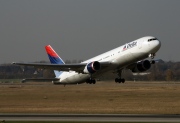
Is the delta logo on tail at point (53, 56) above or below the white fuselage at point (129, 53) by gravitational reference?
above

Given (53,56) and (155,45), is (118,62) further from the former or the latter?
(53,56)

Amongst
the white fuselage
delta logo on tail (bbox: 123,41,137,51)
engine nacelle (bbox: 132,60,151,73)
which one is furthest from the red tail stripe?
delta logo on tail (bbox: 123,41,137,51)

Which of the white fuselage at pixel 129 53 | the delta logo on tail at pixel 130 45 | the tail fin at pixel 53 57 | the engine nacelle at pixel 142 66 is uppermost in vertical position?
the tail fin at pixel 53 57

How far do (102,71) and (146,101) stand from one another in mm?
8790

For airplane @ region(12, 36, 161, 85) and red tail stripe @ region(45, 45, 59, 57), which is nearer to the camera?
airplane @ region(12, 36, 161, 85)

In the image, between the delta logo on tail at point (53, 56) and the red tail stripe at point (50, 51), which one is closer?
the delta logo on tail at point (53, 56)

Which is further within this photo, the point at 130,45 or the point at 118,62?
the point at 118,62

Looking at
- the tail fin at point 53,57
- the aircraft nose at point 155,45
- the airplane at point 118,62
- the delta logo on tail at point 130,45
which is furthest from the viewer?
the tail fin at point 53,57

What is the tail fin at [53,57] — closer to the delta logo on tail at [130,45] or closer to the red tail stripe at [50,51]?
the red tail stripe at [50,51]

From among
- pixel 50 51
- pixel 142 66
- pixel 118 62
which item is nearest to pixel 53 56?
pixel 50 51

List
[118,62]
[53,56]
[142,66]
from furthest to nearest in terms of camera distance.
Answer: [53,56] < [142,66] < [118,62]

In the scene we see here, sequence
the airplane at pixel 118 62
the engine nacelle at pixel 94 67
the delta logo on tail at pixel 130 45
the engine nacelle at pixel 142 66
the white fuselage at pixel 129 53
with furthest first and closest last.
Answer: the engine nacelle at pixel 142 66
the engine nacelle at pixel 94 67
the delta logo on tail at pixel 130 45
the airplane at pixel 118 62
the white fuselage at pixel 129 53

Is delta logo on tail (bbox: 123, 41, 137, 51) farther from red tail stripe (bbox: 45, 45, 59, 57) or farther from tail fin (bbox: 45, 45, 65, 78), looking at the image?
red tail stripe (bbox: 45, 45, 59, 57)

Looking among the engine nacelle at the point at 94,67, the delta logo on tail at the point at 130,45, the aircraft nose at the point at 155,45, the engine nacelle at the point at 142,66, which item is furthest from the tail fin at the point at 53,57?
the aircraft nose at the point at 155,45
